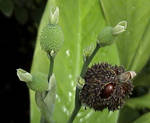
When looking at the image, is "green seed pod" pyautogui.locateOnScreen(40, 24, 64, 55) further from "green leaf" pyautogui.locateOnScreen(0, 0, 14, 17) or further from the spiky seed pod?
"green leaf" pyautogui.locateOnScreen(0, 0, 14, 17)

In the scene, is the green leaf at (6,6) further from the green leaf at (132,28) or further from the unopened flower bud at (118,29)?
the unopened flower bud at (118,29)

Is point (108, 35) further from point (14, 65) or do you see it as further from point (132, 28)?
point (14, 65)

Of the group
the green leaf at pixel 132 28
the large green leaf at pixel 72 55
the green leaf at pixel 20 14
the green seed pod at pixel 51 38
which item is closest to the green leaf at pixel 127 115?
the green leaf at pixel 132 28

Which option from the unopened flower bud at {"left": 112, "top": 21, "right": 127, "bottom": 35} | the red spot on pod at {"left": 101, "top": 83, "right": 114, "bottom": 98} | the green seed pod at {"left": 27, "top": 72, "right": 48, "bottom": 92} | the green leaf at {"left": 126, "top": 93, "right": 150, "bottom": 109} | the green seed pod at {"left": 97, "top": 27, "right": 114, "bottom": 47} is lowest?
the green leaf at {"left": 126, "top": 93, "right": 150, "bottom": 109}

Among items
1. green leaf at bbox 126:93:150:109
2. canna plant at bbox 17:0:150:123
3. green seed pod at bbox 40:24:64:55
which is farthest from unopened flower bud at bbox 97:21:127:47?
green leaf at bbox 126:93:150:109

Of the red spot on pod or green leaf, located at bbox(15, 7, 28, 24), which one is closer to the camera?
the red spot on pod

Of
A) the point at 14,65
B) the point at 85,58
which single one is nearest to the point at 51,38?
the point at 85,58
